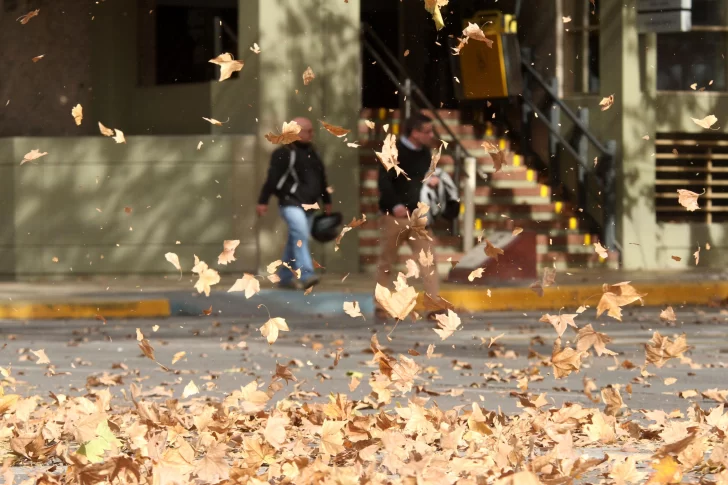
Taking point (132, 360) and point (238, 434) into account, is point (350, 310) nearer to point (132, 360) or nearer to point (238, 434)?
point (238, 434)

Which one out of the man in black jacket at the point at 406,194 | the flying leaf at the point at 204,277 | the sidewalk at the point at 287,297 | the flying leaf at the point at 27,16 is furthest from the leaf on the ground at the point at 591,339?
the sidewalk at the point at 287,297

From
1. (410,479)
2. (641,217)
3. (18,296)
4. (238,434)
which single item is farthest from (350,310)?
(641,217)

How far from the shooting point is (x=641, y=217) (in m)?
20.8

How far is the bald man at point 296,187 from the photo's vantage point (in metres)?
15.7

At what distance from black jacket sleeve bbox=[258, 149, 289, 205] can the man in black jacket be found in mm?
1902

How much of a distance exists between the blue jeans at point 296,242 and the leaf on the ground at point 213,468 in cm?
999

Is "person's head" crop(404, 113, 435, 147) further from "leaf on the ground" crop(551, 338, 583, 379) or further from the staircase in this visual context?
the staircase

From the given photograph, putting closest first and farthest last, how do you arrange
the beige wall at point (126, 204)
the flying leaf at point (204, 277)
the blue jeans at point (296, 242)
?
the flying leaf at point (204, 277) < the blue jeans at point (296, 242) < the beige wall at point (126, 204)

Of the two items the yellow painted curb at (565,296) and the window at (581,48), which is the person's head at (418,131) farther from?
the window at (581,48)

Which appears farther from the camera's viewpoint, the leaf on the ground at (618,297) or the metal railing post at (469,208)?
the metal railing post at (469,208)

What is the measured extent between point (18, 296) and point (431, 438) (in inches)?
417

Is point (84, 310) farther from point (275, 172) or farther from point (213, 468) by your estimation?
point (213, 468)

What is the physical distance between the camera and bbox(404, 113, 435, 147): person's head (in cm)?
1328

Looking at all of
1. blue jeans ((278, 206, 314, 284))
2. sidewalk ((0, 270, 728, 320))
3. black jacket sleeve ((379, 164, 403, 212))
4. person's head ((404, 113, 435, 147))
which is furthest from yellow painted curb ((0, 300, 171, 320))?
person's head ((404, 113, 435, 147))
